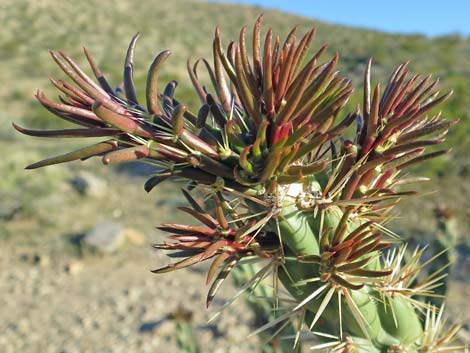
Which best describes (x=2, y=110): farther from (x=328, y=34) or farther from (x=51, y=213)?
(x=328, y=34)

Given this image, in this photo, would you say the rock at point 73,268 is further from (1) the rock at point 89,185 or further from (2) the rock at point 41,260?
(1) the rock at point 89,185

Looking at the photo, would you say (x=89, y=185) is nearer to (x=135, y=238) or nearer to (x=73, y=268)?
(x=135, y=238)

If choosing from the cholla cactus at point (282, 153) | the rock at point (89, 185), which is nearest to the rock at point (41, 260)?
the rock at point (89, 185)

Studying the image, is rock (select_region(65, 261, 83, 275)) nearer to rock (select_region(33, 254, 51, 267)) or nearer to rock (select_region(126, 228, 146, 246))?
rock (select_region(33, 254, 51, 267))

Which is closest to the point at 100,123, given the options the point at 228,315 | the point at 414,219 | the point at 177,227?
the point at 177,227

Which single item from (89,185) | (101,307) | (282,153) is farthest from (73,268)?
(282,153)
